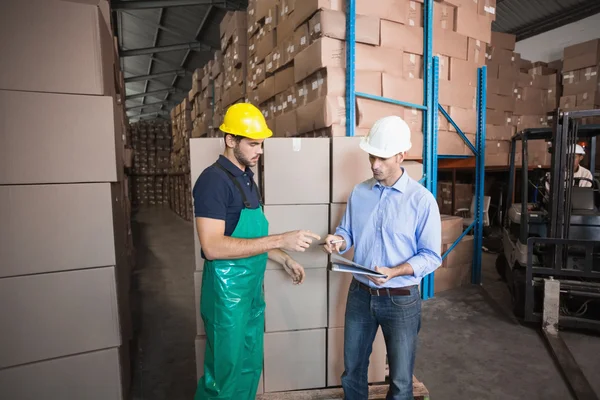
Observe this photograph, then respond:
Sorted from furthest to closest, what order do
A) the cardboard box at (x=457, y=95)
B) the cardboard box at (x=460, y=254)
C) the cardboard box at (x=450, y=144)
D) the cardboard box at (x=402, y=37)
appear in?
the cardboard box at (x=460, y=254)
the cardboard box at (x=450, y=144)
the cardboard box at (x=457, y=95)
the cardboard box at (x=402, y=37)

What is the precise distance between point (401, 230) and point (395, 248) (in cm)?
10

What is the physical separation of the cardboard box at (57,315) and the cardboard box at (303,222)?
1043mm

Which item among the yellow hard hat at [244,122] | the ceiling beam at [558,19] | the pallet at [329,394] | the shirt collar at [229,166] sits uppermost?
the ceiling beam at [558,19]

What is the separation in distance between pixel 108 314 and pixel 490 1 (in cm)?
570

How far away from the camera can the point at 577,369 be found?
9.94 feet

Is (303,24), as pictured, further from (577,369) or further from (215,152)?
(577,369)

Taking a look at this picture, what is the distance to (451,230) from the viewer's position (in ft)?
16.7

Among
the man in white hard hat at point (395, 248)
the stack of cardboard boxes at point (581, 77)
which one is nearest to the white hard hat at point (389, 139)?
the man in white hard hat at point (395, 248)

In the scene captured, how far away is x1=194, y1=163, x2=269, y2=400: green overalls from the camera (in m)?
1.87

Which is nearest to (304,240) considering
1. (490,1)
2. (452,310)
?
(452,310)

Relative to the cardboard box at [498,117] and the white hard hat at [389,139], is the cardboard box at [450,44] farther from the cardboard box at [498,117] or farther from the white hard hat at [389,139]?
the white hard hat at [389,139]

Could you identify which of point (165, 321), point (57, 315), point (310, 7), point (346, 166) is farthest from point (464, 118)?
point (57, 315)

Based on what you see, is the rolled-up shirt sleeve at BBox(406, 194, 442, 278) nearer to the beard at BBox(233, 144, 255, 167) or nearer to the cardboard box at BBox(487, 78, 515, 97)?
the beard at BBox(233, 144, 255, 167)

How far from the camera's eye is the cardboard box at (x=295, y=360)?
257 centimetres
